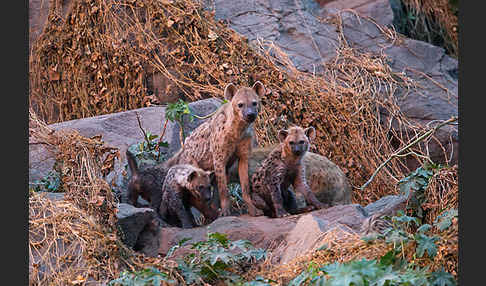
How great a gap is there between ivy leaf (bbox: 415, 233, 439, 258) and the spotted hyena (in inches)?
75.7

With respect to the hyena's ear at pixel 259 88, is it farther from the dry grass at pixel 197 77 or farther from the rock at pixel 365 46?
the rock at pixel 365 46

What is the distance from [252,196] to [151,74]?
310cm

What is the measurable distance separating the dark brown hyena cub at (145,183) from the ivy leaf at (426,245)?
2.63 metres

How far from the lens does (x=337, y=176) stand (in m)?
6.07

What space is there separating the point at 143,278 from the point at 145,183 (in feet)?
6.10

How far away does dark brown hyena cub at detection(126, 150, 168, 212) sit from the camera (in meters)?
5.85

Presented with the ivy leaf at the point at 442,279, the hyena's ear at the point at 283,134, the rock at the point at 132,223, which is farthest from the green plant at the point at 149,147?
the ivy leaf at the point at 442,279

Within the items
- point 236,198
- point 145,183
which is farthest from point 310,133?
point 145,183

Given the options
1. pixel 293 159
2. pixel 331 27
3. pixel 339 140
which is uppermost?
pixel 331 27

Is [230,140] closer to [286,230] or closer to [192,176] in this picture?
[192,176]

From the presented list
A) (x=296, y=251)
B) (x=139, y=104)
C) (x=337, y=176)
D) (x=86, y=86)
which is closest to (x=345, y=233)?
(x=296, y=251)

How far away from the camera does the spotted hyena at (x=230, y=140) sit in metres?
5.49

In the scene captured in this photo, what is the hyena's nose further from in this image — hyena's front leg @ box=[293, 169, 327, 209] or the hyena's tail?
the hyena's tail

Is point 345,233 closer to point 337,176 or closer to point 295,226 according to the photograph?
point 295,226
